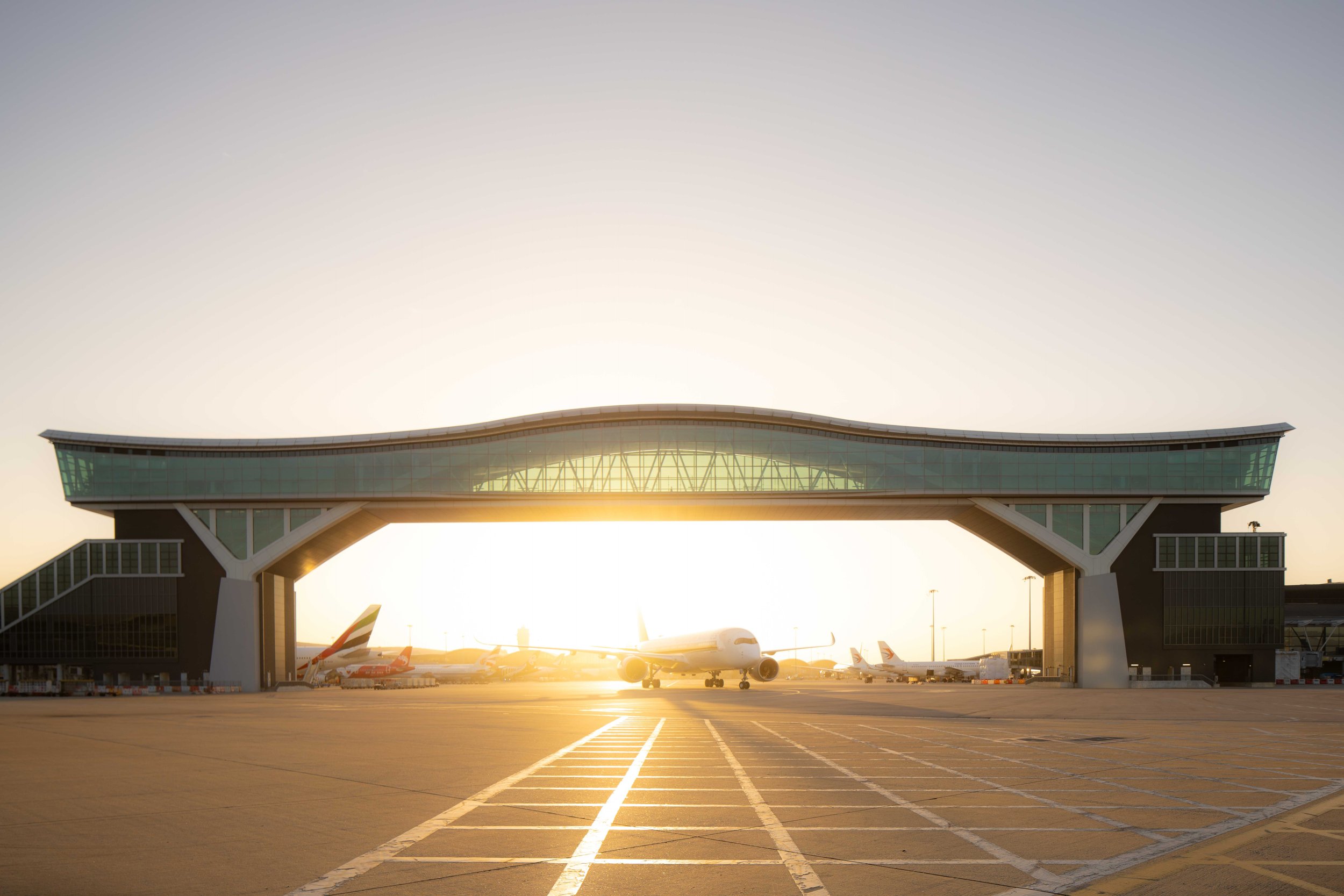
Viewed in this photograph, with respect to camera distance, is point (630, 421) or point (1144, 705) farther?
point (630, 421)

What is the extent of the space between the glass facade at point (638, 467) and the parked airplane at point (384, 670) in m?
24.7

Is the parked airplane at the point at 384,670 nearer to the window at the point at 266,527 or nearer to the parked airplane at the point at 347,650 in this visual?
the parked airplane at the point at 347,650

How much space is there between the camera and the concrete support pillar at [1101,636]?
78.8 meters

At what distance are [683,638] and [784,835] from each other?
65733 millimetres

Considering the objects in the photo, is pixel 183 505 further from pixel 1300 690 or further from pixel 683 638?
pixel 1300 690

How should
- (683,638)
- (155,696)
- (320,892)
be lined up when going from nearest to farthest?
(320,892)
(155,696)
(683,638)

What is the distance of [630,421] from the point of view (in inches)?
3270

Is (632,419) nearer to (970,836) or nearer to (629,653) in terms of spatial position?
(629,653)

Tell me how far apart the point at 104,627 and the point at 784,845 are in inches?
3241

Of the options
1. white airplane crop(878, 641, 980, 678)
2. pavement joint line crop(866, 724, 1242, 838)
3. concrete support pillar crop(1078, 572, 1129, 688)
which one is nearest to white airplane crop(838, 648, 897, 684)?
white airplane crop(878, 641, 980, 678)

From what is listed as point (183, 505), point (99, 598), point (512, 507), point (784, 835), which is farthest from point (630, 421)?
point (784, 835)

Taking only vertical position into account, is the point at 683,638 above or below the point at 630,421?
below

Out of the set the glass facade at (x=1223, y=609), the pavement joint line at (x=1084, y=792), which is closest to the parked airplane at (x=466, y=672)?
the glass facade at (x=1223, y=609)

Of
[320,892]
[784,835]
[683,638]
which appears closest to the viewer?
[320,892]
